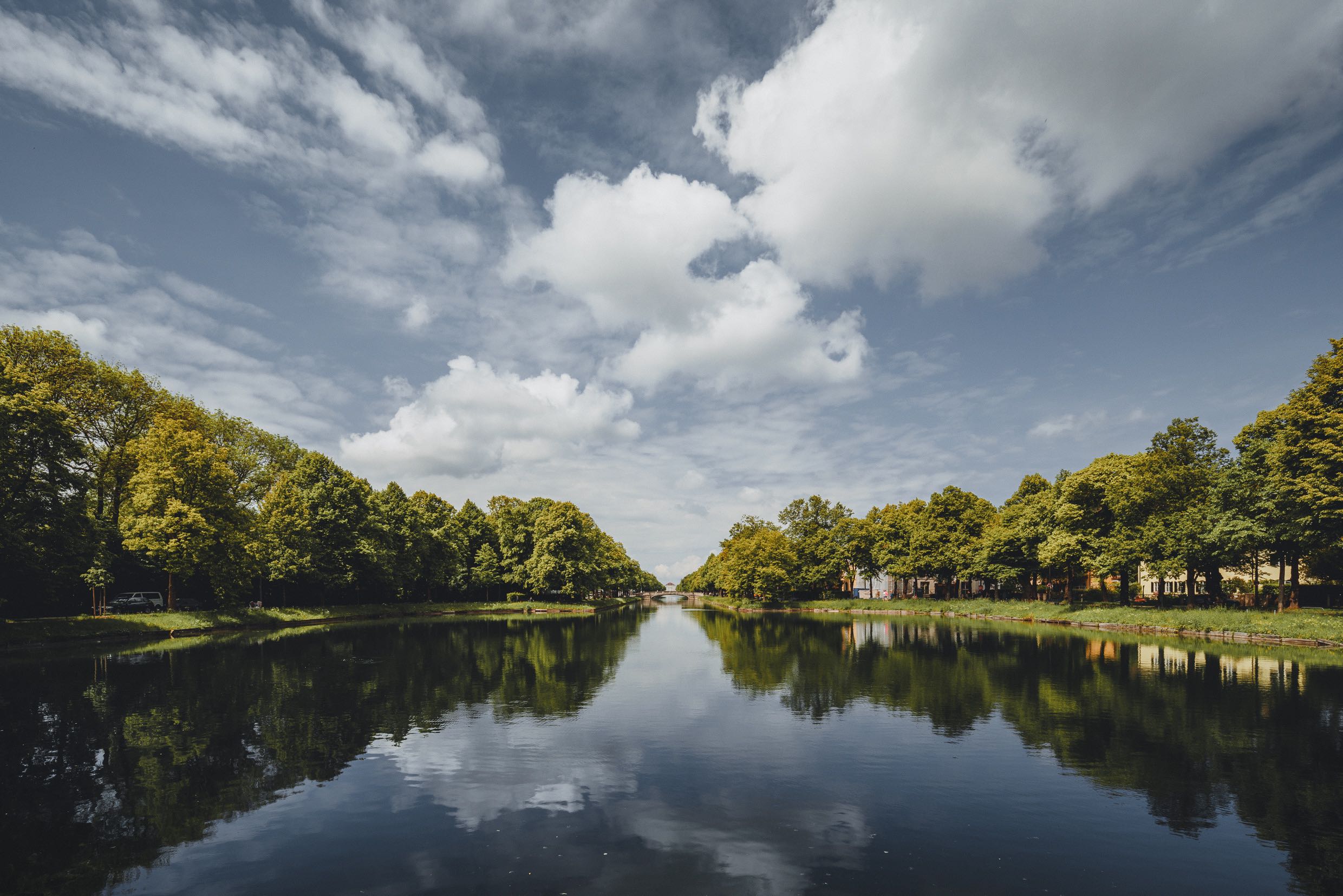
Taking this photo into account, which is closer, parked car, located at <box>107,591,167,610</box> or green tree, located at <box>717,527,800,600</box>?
parked car, located at <box>107,591,167,610</box>

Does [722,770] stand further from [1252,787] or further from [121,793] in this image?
[121,793]

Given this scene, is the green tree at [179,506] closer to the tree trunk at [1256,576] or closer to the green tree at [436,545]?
the green tree at [436,545]

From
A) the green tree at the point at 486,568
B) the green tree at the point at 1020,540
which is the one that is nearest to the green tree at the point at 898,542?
the green tree at the point at 1020,540

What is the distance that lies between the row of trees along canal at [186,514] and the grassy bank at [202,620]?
9.60 feet

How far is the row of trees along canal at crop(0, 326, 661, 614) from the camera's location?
158 ft

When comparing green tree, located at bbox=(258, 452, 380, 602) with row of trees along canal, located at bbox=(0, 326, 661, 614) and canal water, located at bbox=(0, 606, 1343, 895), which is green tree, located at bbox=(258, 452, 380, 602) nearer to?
row of trees along canal, located at bbox=(0, 326, 661, 614)

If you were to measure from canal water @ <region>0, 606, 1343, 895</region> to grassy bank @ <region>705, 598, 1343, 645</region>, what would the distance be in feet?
63.1

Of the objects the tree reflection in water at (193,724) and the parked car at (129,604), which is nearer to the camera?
the tree reflection in water at (193,724)

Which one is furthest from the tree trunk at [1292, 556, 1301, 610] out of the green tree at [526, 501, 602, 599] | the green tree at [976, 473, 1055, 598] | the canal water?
the green tree at [526, 501, 602, 599]

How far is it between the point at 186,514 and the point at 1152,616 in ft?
314

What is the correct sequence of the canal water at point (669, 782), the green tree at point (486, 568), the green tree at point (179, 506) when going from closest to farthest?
the canal water at point (669, 782) → the green tree at point (179, 506) → the green tree at point (486, 568)

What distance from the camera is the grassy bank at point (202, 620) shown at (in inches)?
1919

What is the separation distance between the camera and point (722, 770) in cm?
1802

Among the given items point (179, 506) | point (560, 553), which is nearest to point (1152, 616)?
point (560, 553)
